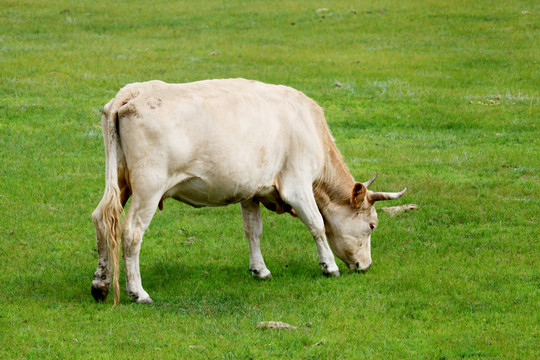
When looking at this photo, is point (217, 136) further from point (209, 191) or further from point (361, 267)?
point (361, 267)

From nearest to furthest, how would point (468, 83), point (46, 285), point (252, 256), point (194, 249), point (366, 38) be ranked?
point (46, 285) → point (252, 256) → point (194, 249) → point (468, 83) → point (366, 38)

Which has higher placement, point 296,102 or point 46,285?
point 296,102

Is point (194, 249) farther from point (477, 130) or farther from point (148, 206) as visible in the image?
point (477, 130)

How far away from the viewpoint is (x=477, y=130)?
19.0 meters

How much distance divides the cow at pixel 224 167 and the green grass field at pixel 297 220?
0.58 m

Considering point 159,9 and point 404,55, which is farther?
point 159,9

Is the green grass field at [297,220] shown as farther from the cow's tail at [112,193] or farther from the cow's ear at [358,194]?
the cow's ear at [358,194]

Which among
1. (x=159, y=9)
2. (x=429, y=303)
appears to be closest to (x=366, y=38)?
(x=159, y=9)

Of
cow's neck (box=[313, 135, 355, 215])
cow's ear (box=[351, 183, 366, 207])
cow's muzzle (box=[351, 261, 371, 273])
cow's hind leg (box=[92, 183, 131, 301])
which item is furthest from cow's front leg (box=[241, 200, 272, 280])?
cow's hind leg (box=[92, 183, 131, 301])

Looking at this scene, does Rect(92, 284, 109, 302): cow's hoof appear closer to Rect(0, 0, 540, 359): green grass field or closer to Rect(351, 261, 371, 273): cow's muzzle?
Rect(0, 0, 540, 359): green grass field

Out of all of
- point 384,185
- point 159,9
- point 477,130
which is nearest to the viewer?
point 384,185

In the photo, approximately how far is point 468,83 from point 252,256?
14.3 meters

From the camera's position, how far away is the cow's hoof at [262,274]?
10.6 metres

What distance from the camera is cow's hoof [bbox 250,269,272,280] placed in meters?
10.6
